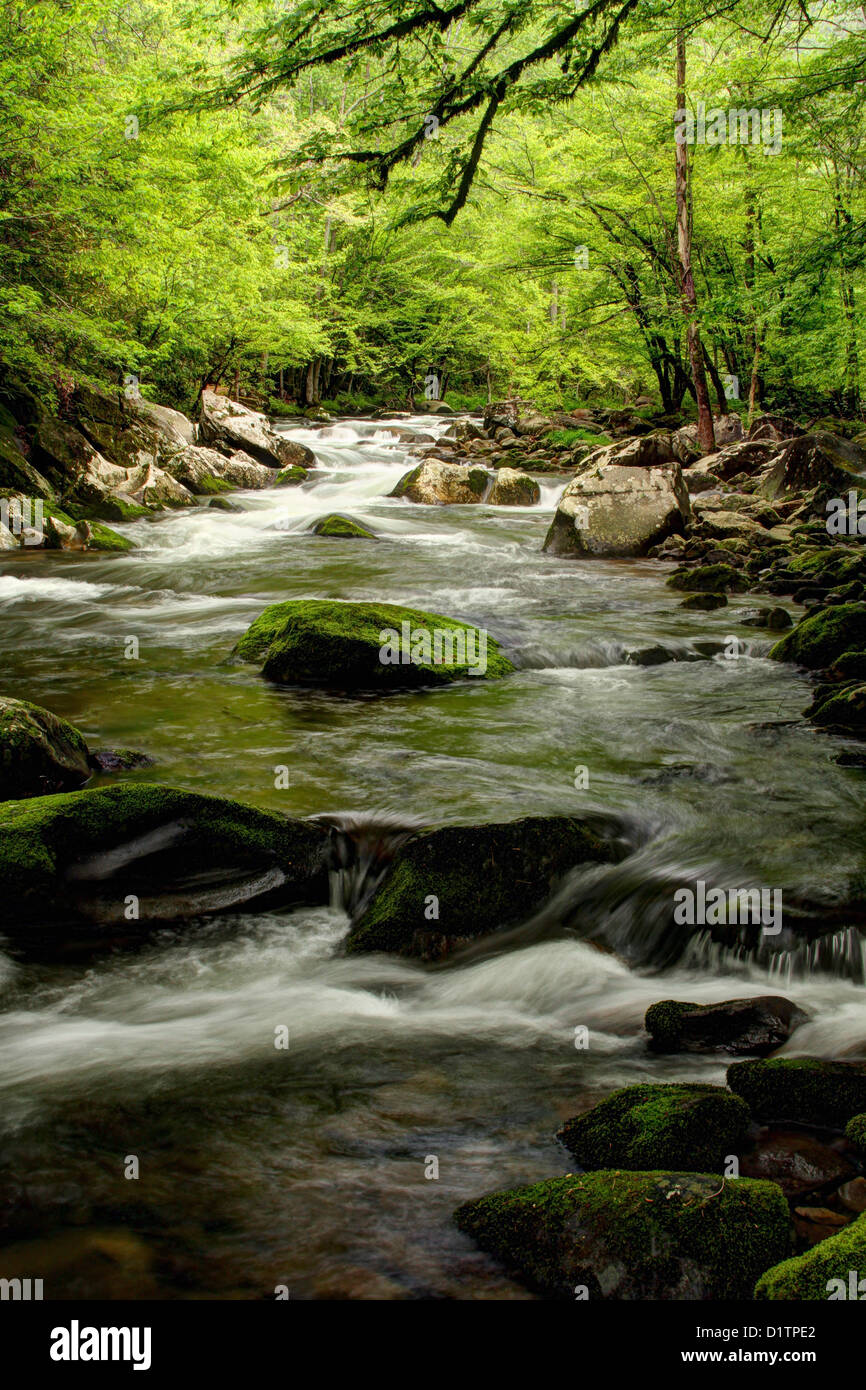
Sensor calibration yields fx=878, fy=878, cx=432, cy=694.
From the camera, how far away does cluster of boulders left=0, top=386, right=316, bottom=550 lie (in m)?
16.2

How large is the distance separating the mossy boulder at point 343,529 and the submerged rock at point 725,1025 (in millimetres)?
14683

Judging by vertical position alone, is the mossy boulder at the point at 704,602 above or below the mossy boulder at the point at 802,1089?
above

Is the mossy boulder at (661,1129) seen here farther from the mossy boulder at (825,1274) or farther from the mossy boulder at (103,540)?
the mossy boulder at (103,540)

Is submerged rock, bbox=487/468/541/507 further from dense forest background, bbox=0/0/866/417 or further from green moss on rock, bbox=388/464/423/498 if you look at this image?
dense forest background, bbox=0/0/866/417

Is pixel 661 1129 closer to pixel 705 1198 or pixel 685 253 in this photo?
pixel 705 1198

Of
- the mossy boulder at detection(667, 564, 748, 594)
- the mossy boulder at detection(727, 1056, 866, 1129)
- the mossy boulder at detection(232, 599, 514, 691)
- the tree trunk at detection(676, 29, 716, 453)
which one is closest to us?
the mossy boulder at detection(727, 1056, 866, 1129)

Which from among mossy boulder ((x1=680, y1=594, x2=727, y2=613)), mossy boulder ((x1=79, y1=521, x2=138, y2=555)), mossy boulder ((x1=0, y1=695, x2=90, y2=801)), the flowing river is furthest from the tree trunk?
mossy boulder ((x1=0, y1=695, x2=90, y2=801))

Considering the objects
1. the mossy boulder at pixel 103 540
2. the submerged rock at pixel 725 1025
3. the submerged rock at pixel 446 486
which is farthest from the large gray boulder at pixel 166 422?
the submerged rock at pixel 725 1025

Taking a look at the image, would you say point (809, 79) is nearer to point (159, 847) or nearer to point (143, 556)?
point (159, 847)

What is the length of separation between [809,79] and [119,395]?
15881 millimetres

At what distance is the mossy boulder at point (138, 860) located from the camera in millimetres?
4625

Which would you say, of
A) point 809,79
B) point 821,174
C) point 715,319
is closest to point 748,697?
point 809,79

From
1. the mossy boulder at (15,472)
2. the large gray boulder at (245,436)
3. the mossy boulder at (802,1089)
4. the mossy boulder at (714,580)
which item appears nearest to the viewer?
the mossy boulder at (802,1089)

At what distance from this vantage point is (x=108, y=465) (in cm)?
1944
